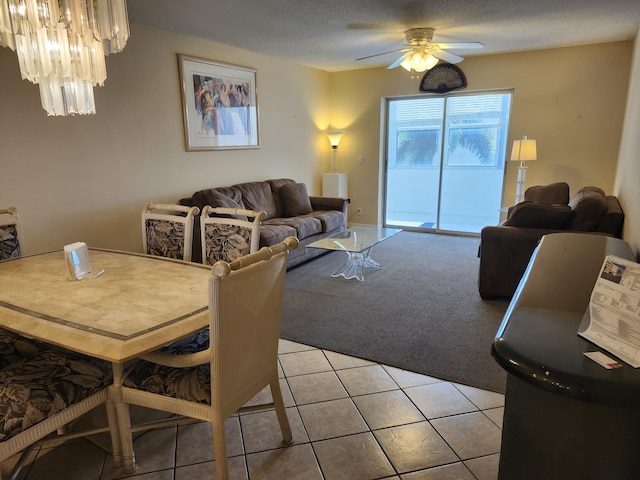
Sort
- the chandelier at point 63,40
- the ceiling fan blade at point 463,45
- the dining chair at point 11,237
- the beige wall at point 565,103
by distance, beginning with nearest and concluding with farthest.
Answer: the chandelier at point 63,40 → the dining chair at point 11,237 → the ceiling fan blade at point 463,45 → the beige wall at point 565,103

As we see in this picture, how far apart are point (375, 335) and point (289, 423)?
109 centimetres

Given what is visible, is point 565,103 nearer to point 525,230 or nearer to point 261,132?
point 525,230

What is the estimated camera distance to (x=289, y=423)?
1986 mm

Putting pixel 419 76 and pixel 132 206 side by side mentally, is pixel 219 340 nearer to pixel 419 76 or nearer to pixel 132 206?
pixel 132 206

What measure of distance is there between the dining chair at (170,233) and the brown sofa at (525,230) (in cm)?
236

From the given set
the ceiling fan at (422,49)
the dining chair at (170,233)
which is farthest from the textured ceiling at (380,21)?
the dining chair at (170,233)

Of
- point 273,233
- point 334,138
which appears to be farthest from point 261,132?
point 273,233

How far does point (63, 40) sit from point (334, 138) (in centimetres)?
509

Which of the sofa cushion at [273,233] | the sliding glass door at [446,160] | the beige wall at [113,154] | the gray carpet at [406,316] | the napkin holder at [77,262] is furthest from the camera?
the sliding glass door at [446,160]

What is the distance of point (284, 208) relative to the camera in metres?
5.27

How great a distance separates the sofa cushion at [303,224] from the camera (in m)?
4.46

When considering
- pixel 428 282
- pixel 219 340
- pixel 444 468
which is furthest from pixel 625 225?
pixel 219 340

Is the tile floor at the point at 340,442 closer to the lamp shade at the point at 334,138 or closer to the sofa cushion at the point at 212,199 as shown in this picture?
the sofa cushion at the point at 212,199

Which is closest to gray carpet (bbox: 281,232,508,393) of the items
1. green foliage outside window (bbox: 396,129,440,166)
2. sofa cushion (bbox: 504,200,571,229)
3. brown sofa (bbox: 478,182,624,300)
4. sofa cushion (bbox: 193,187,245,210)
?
brown sofa (bbox: 478,182,624,300)
